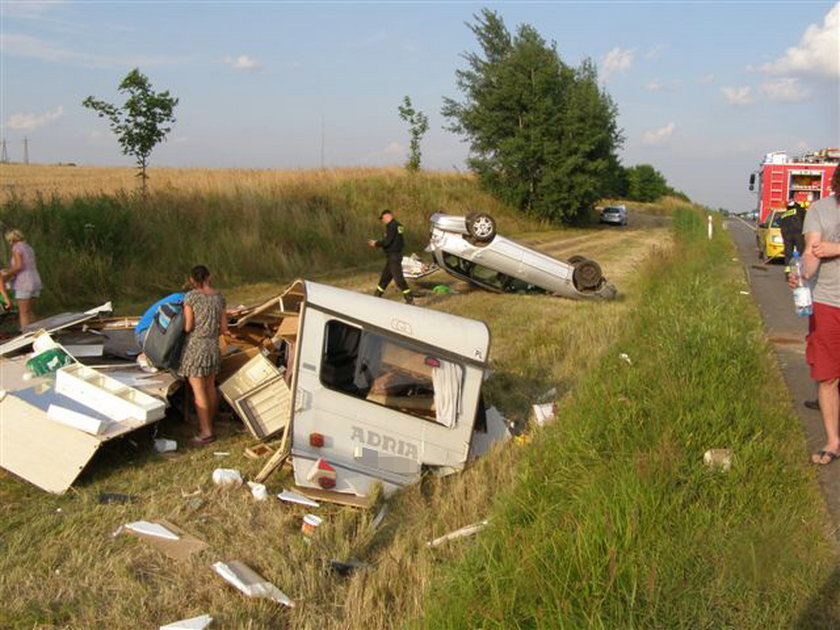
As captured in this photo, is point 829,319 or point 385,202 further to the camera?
point 385,202

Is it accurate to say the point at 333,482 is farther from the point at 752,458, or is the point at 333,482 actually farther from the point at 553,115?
the point at 553,115

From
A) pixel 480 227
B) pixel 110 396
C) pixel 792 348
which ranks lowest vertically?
pixel 792 348

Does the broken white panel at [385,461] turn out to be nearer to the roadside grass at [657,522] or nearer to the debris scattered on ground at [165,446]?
the roadside grass at [657,522]

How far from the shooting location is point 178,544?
4645 mm

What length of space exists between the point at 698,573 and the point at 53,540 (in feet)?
12.1

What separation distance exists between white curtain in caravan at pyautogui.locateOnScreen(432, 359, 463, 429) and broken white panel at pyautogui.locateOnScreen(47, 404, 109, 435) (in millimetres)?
2460

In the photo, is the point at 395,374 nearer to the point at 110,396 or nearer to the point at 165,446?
the point at 165,446

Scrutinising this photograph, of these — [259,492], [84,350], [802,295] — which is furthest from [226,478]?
[802,295]

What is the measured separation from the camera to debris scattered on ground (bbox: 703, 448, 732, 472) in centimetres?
481

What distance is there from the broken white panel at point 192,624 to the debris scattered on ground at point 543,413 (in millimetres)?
3581

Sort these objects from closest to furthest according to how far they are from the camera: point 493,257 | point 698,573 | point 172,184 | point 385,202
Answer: point 698,573
point 493,257
point 172,184
point 385,202

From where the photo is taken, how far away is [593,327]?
11.1 metres

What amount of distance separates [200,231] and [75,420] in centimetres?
1151

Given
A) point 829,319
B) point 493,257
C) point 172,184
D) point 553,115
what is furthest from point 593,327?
point 553,115
